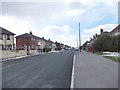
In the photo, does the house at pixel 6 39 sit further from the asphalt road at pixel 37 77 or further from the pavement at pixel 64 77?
the pavement at pixel 64 77

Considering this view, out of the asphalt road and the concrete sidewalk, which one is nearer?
the concrete sidewalk

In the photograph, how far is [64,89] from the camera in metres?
9.55

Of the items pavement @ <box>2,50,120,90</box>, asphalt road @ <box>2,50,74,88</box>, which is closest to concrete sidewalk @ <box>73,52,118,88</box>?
pavement @ <box>2,50,120,90</box>

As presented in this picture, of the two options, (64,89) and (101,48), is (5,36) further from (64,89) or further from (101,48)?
(64,89)

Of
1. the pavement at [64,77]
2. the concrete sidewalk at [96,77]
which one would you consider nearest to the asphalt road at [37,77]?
the pavement at [64,77]

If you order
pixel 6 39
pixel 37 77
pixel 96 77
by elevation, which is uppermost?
pixel 6 39

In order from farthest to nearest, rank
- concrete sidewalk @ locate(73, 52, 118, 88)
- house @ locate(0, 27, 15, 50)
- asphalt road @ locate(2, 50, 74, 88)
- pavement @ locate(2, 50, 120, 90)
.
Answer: house @ locate(0, 27, 15, 50) < asphalt road @ locate(2, 50, 74, 88) < pavement @ locate(2, 50, 120, 90) < concrete sidewalk @ locate(73, 52, 118, 88)

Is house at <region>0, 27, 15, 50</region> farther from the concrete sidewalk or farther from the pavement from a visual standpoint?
the concrete sidewalk

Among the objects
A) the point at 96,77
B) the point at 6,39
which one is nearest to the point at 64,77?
the point at 96,77

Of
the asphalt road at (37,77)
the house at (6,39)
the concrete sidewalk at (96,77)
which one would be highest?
the house at (6,39)

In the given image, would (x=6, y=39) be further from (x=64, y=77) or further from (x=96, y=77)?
(x=96, y=77)

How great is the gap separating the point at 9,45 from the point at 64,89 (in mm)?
50278

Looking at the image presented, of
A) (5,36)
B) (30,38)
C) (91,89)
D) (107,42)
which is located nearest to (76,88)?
(91,89)

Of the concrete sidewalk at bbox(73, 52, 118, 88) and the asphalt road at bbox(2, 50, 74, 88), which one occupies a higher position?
the concrete sidewalk at bbox(73, 52, 118, 88)
